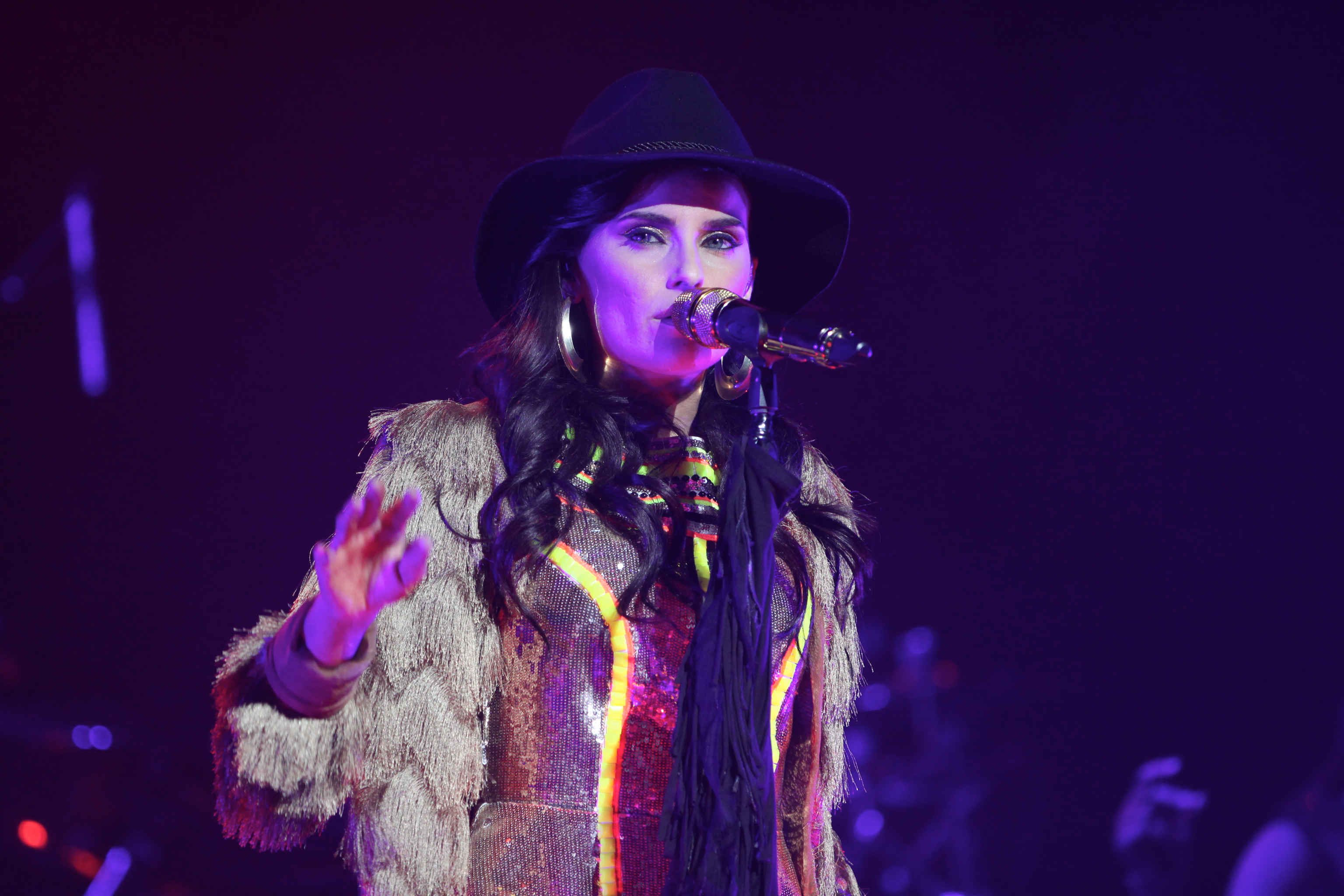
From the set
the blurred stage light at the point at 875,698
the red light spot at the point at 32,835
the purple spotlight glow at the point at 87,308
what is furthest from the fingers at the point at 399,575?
the blurred stage light at the point at 875,698

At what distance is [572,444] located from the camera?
1.71m

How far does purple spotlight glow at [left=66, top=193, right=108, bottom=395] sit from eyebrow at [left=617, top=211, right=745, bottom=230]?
8.03 feet

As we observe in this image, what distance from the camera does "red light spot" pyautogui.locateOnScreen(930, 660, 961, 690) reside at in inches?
178

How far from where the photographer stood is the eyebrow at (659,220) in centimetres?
169

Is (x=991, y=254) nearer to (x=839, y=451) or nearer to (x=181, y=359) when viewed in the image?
(x=839, y=451)

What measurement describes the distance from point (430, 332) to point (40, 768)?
1998 millimetres

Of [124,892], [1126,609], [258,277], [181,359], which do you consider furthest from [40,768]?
[1126,609]

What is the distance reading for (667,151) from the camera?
1678mm

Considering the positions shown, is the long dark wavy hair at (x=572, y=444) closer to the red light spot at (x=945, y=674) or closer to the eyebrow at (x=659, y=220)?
the eyebrow at (x=659, y=220)

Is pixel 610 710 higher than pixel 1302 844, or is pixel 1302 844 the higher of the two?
pixel 610 710

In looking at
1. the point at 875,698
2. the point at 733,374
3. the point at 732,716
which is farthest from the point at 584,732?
the point at 875,698

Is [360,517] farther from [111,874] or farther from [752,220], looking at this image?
[111,874]

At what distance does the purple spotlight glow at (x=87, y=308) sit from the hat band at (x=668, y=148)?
2454 millimetres

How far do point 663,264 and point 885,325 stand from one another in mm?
2669
